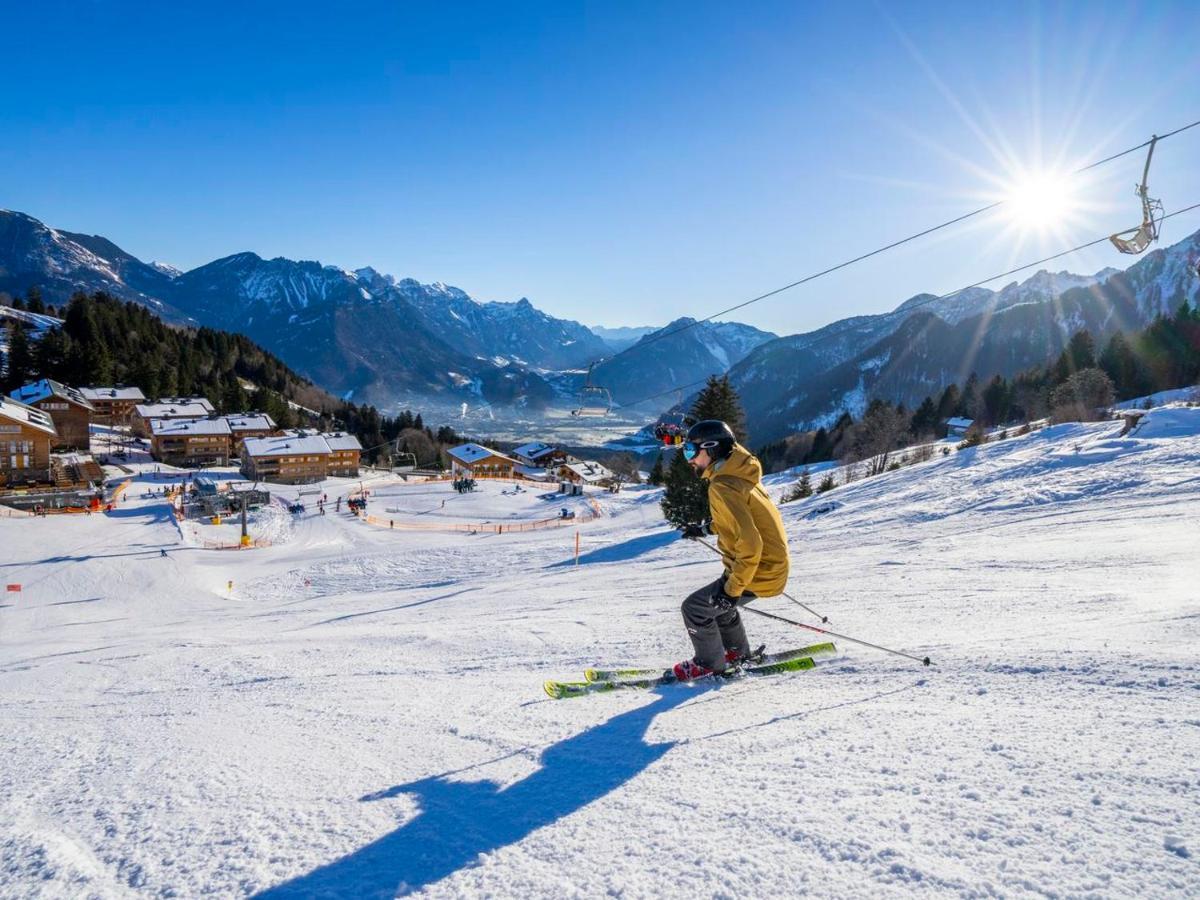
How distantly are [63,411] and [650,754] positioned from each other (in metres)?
85.0

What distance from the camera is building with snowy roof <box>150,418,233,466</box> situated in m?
A: 68.9

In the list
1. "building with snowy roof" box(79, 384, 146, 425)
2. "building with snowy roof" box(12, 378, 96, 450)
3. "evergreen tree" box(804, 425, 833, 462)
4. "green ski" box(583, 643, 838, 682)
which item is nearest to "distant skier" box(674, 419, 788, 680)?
"green ski" box(583, 643, 838, 682)

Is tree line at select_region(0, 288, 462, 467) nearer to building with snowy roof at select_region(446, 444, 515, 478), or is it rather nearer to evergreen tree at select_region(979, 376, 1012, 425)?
building with snowy roof at select_region(446, 444, 515, 478)

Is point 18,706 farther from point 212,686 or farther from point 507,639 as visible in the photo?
point 507,639

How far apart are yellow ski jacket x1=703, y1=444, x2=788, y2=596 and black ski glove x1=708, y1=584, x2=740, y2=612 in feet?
0.36

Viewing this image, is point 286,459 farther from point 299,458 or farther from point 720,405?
point 720,405

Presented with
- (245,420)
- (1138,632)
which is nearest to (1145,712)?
(1138,632)

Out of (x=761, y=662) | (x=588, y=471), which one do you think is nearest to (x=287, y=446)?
(x=588, y=471)

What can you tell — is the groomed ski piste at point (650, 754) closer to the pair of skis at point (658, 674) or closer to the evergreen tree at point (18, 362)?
the pair of skis at point (658, 674)

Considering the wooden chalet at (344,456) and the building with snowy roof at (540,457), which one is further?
the building with snowy roof at (540,457)

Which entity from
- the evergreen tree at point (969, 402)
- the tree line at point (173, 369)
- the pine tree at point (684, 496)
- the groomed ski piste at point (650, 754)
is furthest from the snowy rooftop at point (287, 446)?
the evergreen tree at point (969, 402)

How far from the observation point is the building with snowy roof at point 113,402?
81.2 meters

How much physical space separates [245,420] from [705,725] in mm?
88354

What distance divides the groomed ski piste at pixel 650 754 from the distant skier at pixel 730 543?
0.42 metres
